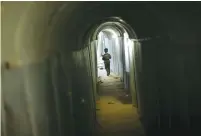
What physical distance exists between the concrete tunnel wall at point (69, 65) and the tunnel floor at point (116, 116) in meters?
0.64

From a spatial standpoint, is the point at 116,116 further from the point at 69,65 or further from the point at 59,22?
the point at 59,22

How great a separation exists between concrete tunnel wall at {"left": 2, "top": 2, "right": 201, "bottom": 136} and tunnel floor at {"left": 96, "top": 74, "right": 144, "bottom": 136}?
64cm

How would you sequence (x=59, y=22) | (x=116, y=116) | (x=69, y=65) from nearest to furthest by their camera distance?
(x=59, y=22), (x=69, y=65), (x=116, y=116)

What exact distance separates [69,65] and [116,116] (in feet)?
16.6

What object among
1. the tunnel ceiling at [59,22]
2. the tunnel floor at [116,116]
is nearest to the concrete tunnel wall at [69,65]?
the tunnel ceiling at [59,22]

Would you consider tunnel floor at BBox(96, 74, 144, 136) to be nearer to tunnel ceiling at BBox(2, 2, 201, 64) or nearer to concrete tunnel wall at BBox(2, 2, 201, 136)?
concrete tunnel wall at BBox(2, 2, 201, 136)

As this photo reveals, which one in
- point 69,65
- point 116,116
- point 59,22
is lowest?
point 116,116

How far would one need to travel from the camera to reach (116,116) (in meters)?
10.2

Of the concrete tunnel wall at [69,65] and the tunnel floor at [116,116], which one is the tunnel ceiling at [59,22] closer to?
the concrete tunnel wall at [69,65]

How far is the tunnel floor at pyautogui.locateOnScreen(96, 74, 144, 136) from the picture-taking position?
336 inches

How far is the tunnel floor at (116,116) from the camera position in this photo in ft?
28.0

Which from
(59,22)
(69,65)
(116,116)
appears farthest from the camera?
(116,116)

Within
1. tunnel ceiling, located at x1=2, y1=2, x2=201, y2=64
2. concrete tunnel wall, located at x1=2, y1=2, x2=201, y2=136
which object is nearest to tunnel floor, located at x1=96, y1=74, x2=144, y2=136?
concrete tunnel wall, located at x1=2, y1=2, x2=201, y2=136

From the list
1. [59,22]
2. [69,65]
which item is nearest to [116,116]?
[69,65]
